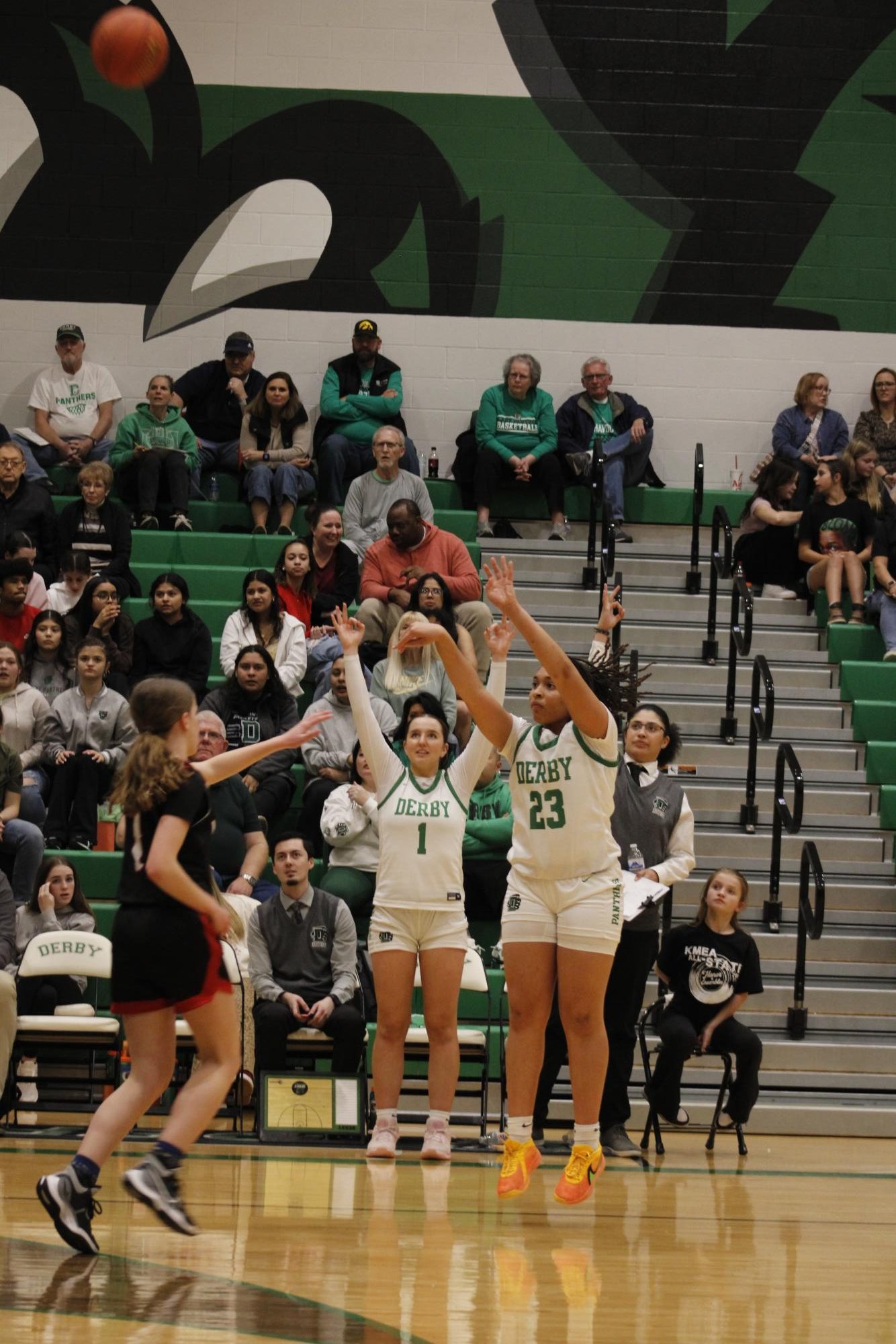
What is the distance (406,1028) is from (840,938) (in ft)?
11.5

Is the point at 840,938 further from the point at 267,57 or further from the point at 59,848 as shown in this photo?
the point at 267,57

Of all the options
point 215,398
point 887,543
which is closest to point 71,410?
point 215,398

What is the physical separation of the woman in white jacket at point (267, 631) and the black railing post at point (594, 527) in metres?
2.52

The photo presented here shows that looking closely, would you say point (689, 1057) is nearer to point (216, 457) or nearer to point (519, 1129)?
point (519, 1129)

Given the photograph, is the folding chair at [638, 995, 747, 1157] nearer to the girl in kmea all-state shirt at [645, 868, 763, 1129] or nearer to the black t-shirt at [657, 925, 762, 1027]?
the girl in kmea all-state shirt at [645, 868, 763, 1129]

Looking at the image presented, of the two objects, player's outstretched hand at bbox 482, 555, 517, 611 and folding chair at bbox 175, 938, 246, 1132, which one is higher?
player's outstretched hand at bbox 482, 555, 517, 611

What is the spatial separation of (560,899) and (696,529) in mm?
6845

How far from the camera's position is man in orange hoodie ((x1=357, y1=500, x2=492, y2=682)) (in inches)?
404

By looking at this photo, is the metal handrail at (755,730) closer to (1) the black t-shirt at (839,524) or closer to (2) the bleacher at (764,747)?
(2) the bleacher at (764,747)

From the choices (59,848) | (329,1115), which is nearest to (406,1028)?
Answer: (329,1115)

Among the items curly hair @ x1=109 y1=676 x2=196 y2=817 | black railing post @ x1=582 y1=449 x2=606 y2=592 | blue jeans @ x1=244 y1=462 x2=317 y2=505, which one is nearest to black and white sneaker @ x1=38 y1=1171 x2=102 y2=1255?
curly hair @ x1=109 y1=676 x2=196 y2=817

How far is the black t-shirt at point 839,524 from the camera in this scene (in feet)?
37.6

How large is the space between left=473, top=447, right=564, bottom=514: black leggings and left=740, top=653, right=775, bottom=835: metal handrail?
9.31 feet

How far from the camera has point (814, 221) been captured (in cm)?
1329
